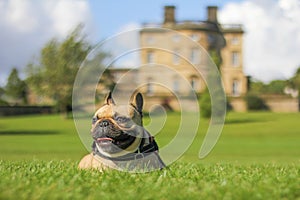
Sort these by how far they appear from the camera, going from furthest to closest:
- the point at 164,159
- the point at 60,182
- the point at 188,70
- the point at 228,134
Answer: the point at 188,70, the point at 228,134, the point at 164,159, the point at 60,182

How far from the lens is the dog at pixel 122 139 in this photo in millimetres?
7781

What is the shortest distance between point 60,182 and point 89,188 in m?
0.38

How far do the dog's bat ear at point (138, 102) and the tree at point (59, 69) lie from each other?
7326cm

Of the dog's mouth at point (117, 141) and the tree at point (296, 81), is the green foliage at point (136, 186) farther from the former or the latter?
the tree at point (296, 81)

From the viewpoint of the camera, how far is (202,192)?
627 cm

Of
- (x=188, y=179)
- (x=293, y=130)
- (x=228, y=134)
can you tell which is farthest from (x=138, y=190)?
(x=293, y=130)

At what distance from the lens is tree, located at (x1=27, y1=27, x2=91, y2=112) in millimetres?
82562

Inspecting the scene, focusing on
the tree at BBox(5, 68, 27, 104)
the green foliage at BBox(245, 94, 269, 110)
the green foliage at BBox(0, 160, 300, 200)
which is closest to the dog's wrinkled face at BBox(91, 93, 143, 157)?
the green foliage at BBox(0, 160, 300, 200)

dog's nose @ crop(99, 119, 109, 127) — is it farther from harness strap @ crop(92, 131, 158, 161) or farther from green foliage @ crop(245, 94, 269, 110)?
green foliage @ crop(245, 94, 269, 110)

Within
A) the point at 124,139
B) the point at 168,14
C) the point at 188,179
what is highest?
the point at 168,14

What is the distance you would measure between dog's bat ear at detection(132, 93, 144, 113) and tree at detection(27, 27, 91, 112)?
7326cm

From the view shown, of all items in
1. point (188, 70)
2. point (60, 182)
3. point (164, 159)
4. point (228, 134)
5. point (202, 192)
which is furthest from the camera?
point (188, 70)

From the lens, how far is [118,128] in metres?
7.75

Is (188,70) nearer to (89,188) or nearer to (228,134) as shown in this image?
(228,134)
